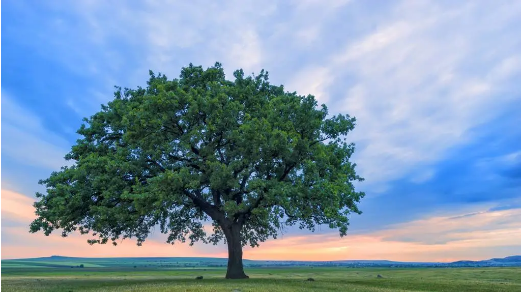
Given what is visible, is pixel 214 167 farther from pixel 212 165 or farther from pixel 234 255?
pixel 234 255

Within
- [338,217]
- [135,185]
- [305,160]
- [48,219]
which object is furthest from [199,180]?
[48,219]

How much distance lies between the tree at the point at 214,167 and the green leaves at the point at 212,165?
113mm

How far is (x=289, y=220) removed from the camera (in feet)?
147

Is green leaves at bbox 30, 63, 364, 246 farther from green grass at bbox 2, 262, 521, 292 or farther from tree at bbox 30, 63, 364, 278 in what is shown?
green grass at bbox 2, 262, 521, 292

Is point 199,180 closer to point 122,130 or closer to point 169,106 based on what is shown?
point 169,106

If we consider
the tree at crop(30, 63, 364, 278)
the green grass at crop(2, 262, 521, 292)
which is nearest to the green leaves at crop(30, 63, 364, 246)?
the tree at crop(30, 63, 364, 278)

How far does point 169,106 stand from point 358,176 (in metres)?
22.8

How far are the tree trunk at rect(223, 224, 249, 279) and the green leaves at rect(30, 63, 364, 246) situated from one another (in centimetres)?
87

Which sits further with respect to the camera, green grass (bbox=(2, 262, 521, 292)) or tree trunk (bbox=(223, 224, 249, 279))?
tree trunk (bbox=(223, 224, 249, 279))

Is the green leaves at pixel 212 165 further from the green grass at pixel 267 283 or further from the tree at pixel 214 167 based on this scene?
the green grass at pixel 267 283

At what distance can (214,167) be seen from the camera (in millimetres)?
38562

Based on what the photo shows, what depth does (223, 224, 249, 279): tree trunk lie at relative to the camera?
4288cm

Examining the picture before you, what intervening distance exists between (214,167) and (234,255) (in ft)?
34.7

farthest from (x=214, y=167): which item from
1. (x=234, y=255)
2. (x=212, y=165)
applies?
(x=234, y=255)
